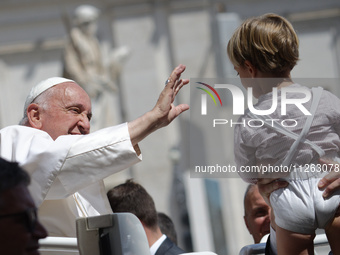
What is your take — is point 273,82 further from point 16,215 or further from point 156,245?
point 156,245

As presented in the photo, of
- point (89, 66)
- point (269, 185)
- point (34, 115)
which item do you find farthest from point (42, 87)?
point (89, 66)

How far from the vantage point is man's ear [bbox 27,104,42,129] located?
13.1 ft

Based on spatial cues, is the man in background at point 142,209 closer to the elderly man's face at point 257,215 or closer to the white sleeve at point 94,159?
the elderly man's face at point 257,215

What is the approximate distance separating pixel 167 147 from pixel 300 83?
12.9 m

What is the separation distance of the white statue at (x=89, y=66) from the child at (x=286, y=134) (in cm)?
1082

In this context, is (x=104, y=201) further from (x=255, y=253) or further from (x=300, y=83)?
(x=300, y=83)

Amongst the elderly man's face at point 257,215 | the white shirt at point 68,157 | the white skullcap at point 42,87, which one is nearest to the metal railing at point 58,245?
the white shirt at point 68,157

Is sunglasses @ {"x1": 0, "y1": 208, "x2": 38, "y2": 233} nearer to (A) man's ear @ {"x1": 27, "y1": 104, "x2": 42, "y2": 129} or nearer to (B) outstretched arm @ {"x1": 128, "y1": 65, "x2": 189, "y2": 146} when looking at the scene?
(B) outstretched arm @ {"x1": 128, "y1": 65, "x2": 189, "y2": 146}

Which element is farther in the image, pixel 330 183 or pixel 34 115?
pixel 34 115

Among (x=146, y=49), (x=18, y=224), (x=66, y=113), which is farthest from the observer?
(x=146, y=49)

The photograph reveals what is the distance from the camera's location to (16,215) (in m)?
2.38

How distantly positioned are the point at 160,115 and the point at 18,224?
107cm

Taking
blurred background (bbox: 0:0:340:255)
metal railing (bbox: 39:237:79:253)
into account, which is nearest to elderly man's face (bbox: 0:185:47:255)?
metal railing (bbox: 39:237:79:253)

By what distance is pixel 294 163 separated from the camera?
305 centimetres
